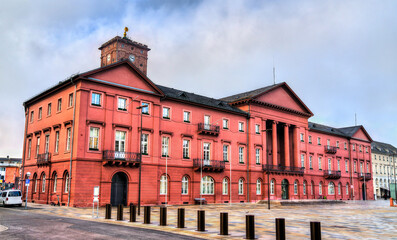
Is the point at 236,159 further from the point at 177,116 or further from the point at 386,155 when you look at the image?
the point at 386,155

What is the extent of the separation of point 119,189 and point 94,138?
575 cm

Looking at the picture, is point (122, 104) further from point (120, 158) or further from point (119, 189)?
point (119, 189)

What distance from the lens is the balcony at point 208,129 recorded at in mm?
45812

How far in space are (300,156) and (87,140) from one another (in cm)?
3811

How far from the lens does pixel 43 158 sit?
39594mm

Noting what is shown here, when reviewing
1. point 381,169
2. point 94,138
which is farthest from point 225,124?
point 381,169

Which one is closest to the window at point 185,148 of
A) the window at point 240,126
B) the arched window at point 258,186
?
the window at point 240,126

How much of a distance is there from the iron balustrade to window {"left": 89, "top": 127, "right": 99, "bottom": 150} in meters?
6.31

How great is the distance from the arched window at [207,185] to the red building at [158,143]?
0.12 m

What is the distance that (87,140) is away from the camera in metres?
35.1

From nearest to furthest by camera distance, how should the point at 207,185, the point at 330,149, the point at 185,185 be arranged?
the point at 185,185 < the point at 207,185 < the point at 330,149

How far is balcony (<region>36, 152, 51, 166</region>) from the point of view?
38731 millimetres

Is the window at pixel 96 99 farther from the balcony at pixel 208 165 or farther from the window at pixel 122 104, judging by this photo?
the balcony at pixel 208 165

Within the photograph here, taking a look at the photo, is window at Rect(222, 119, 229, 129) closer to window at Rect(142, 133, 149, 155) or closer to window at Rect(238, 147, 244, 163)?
window at Rect(238, 147, 244, 163)
